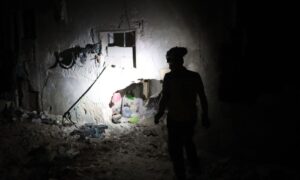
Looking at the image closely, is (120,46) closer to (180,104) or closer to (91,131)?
(91,131)

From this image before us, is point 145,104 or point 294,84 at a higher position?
point 294,84

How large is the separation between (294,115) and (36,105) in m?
8.54

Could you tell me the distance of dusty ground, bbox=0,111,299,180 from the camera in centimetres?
657

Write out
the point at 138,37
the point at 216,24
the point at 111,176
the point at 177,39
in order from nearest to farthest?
1. the point at 111,176
2. the point at 216,24
3. the point at 177,39
4. the point at 138,37

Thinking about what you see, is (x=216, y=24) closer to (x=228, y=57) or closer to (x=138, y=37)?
(x=228, y=57)

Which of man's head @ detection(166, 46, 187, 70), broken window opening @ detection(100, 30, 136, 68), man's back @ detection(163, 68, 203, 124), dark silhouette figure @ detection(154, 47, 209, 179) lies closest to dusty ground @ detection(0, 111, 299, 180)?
dark silhouette figure @ detection(154, 47, 209, 179)

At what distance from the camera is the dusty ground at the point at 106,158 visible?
21.6 feet

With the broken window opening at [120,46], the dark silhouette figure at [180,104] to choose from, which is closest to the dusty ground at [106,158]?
the dark silhouette figure at [180,104]

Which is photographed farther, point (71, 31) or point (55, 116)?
point (55, 116)

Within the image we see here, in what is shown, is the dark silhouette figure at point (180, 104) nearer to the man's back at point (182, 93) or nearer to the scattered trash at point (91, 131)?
the man's back at point (182, 93)

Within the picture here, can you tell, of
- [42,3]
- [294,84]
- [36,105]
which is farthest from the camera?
[36,105]

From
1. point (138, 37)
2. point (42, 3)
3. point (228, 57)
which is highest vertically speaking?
point (42, 3)

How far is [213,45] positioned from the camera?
23.9ft

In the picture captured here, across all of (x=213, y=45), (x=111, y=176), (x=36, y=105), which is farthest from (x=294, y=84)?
(x=36, y=105)
